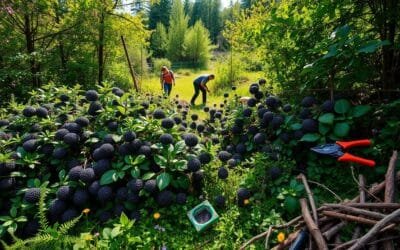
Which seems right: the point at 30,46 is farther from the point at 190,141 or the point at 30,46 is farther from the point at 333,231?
the point at 333,231

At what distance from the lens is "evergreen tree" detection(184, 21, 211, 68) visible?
34844 millimetres

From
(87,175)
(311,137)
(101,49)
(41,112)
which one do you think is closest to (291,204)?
(311,137)

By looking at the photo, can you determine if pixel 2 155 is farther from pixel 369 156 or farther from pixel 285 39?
pixel 285 39

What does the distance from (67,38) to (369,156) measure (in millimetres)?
8241

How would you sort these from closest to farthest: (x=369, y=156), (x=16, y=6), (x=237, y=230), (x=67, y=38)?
(x=237, y=230) < (x=369, y=156) < (x=16, y=6) < (x=67, y=38)

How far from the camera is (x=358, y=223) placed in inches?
60.3

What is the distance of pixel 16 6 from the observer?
695 cm

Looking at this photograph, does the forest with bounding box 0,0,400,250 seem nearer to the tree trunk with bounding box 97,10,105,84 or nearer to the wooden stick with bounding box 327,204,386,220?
the wooden stick with bounding box 327,204,386,220

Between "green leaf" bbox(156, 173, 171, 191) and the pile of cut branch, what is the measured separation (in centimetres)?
81

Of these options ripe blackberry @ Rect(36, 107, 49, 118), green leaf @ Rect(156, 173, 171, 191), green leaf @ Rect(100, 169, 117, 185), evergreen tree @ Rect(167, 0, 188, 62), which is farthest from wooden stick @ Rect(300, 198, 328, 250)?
evergreen tree @ Rect(167, 0, 188, 62)

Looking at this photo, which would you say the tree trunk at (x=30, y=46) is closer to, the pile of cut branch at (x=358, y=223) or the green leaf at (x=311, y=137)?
the green leaf at (x=311, y=137)

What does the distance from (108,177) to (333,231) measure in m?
1.59

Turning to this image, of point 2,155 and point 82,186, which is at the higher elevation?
point 2,155

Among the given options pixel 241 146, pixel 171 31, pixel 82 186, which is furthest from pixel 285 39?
pixel 171 31
